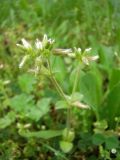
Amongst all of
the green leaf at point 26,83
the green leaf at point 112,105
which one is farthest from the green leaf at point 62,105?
the green leaf at point 26,83

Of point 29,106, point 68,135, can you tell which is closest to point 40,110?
point 29,106

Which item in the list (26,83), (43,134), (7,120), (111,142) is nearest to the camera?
(111,142)

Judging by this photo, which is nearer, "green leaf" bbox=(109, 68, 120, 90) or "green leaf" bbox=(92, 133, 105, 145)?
"green leaf" bbox=(92, 133, 105, 145)

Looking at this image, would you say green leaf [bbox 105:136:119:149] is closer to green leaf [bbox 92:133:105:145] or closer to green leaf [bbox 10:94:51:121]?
green leaf [bbox 92:133:105:145]

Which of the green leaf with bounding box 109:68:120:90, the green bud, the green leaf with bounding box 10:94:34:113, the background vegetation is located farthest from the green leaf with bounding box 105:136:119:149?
the green leaf with bounding box 10:94:34:113

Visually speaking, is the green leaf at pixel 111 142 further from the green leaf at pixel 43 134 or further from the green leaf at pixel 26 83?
the green leaf at pixel 26 83

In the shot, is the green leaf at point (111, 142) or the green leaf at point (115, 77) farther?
the green leaf at point (115, 77)

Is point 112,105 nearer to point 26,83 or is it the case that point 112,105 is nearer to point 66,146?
point 66,146

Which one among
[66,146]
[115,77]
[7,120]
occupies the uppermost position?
[115,77]
